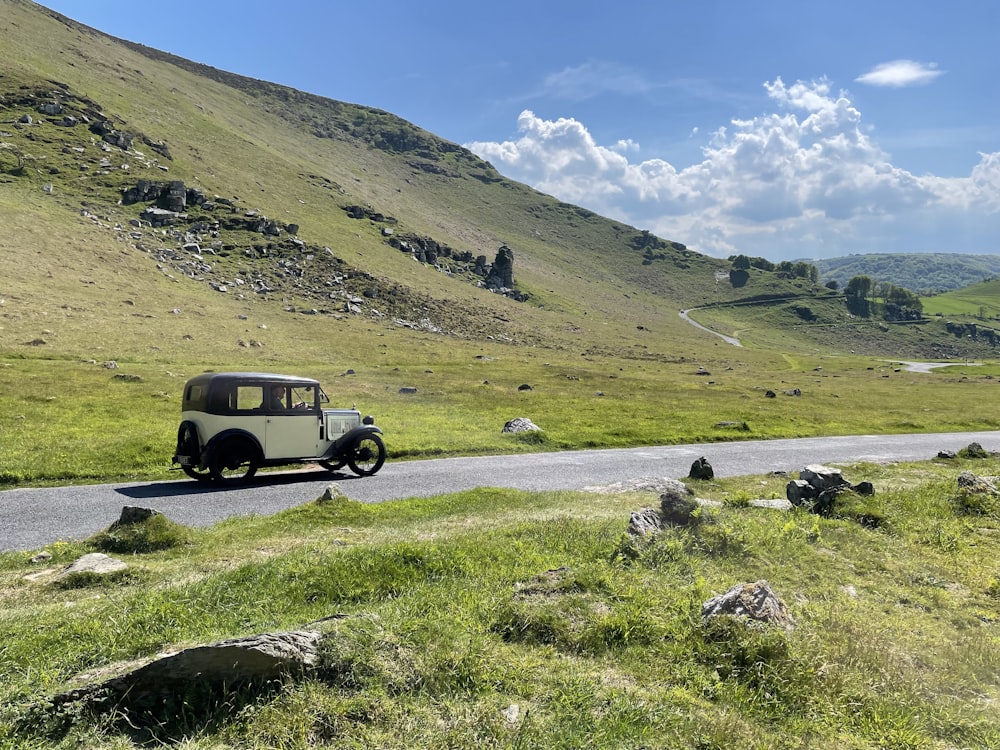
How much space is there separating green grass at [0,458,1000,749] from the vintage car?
6.99 metres

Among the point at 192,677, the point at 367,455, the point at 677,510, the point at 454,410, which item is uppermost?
the point at 677,510

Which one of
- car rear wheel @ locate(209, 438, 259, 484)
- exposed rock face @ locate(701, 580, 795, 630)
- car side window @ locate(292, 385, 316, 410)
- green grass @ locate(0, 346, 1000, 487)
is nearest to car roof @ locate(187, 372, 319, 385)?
car side window @ locate(292, 385, 316, 410)

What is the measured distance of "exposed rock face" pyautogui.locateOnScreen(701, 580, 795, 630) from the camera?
7652 mm

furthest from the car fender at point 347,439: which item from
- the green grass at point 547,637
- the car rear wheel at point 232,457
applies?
the green grass at point 547,637

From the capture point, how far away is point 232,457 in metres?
19.1

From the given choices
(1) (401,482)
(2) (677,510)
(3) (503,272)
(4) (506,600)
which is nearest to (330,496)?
(1) (401,482)

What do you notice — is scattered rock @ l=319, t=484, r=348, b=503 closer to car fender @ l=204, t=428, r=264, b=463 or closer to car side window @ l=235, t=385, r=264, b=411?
car fender @ l=204, t=428, r=264, b=463

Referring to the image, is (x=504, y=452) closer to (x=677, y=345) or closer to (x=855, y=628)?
(x=855, y=628)

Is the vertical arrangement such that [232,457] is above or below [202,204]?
below

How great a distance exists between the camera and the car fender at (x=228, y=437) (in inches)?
732

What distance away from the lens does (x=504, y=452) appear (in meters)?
28.2

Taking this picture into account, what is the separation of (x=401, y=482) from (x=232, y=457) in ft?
18.7

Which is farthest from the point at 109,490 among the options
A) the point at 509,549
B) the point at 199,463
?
the point at 509,549

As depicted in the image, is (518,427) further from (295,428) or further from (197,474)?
(197,474)
